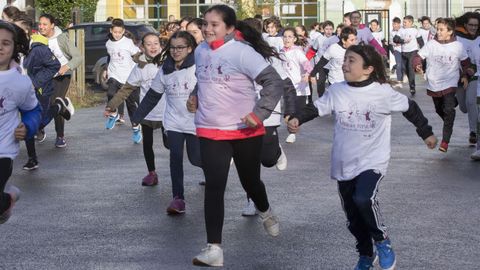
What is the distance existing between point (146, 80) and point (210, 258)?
5068 mm

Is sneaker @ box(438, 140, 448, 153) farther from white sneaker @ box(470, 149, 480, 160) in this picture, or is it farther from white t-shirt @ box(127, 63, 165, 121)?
white t-shirt @ box(127, 63, 165, 121)

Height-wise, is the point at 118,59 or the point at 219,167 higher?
the point at 118,59

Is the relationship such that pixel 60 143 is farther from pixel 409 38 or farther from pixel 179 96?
pixel 409 38

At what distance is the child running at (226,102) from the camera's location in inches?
309

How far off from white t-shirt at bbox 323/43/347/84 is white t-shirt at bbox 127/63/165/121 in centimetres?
665

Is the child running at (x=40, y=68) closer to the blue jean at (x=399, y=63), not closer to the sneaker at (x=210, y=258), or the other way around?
the sneaker at (x=210, y=258)

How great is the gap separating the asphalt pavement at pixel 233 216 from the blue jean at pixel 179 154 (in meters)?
0.25

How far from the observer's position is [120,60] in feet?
62.1

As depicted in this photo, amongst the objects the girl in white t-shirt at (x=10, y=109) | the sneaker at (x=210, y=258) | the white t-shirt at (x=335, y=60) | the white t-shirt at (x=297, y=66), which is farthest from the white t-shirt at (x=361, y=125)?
the white t-shirt at (x=335, y=60)

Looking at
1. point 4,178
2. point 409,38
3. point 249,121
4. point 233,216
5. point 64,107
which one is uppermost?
point 409,38

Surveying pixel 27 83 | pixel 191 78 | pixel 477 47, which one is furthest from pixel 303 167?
pixel 27 83

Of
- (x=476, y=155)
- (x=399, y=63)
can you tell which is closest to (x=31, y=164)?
(x=476, y=155)

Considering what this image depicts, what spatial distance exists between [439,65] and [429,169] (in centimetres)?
243

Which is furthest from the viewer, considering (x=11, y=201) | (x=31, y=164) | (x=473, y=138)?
(x=473, y=138)
